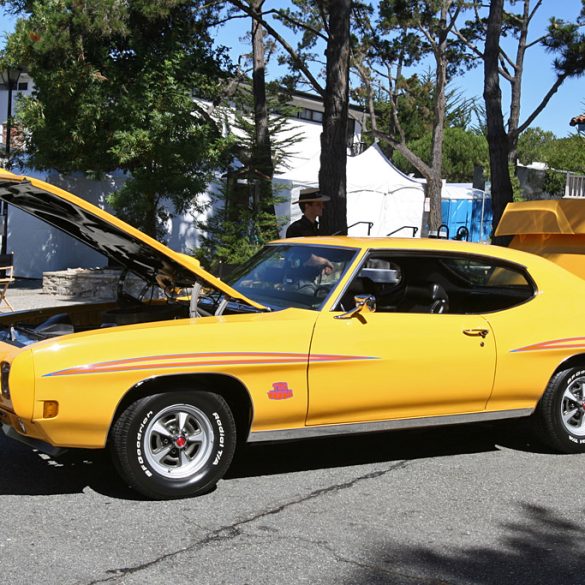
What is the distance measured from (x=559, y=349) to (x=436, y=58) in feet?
99.0

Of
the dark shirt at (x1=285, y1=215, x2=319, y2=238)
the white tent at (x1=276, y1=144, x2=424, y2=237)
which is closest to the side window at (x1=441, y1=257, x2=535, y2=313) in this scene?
the dark shirt at (x1=285, y1=215, x2=319, y2=238)

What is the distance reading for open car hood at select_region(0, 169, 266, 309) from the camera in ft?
16.2

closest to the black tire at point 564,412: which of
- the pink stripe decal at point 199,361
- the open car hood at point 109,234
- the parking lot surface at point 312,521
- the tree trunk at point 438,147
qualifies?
the parking lot surface at point 312,521

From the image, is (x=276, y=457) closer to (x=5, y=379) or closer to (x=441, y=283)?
(x=441, y=283)

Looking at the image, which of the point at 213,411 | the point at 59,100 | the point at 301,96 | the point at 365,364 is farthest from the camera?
the point at 301,96

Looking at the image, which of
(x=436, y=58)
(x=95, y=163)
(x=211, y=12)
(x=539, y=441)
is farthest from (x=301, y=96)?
(x=539, y=441)

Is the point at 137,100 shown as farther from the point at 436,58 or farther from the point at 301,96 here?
the point at 301,96

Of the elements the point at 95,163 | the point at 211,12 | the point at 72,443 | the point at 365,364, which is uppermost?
the point at 211,12

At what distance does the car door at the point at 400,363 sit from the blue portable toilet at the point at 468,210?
2550 centimetres

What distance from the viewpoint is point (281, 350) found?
16.2ft

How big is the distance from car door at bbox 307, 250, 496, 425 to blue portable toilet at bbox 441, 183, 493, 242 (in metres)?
25.5

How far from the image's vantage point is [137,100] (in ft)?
58.1

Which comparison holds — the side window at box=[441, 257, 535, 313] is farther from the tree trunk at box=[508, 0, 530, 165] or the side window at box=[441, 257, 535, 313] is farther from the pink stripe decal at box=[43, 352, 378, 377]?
the tree trunk at box=[508, 0, 530, 165]

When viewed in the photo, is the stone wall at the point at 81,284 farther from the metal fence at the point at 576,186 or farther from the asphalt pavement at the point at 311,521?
the metal fence at the point at 576,186
